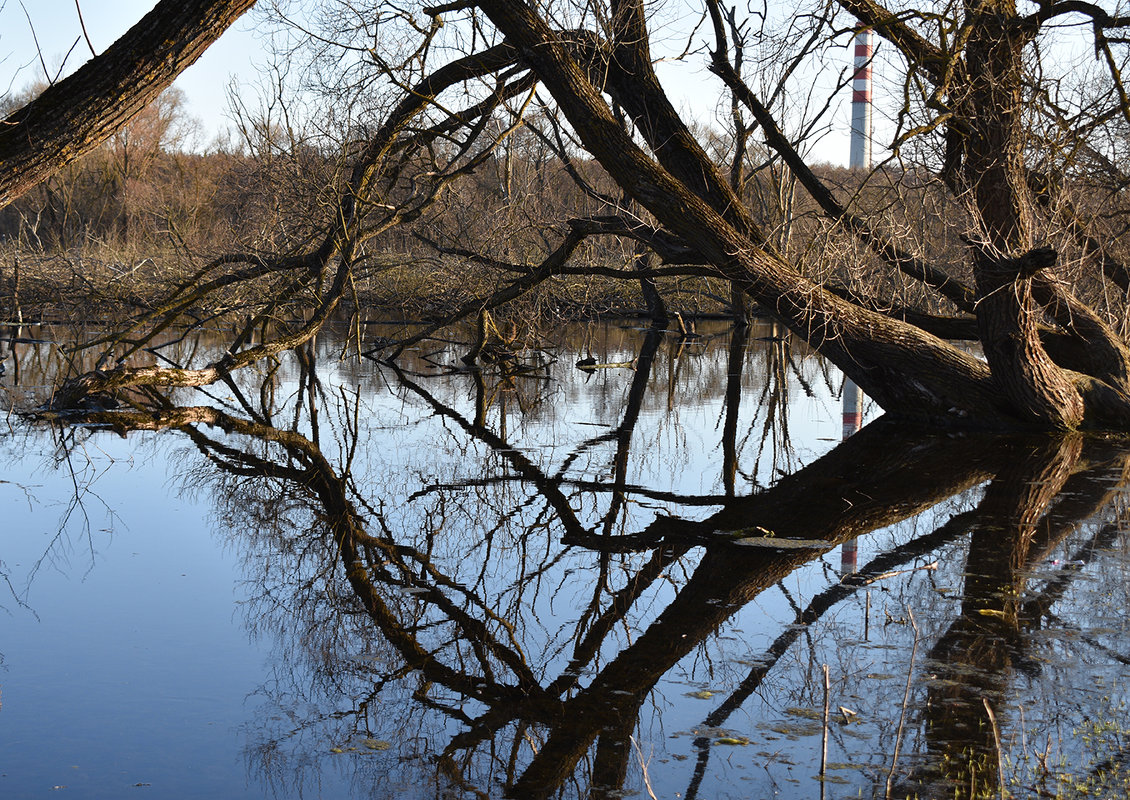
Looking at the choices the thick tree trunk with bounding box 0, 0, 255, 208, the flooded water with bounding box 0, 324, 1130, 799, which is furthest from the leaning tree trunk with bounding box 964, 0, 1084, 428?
the thick tree trunk with bounding box 0, 0, 255, 208

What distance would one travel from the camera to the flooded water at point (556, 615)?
3641 mm

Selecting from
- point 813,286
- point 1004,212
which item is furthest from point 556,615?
point 1004,212

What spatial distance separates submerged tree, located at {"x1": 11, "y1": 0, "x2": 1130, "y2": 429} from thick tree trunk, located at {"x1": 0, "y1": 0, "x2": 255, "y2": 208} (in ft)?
15.6

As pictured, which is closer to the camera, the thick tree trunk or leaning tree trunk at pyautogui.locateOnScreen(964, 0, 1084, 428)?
the thick tree trunk

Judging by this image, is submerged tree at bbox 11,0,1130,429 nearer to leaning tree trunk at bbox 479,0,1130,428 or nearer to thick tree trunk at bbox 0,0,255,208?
leaning tree trunk at bbox 479,0,1130,428

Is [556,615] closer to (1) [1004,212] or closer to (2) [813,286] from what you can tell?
(2) [813,286]

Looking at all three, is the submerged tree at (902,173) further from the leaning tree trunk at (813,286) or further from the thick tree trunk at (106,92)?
the thick tree trunk at (106,92)

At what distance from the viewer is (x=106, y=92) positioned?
458 centimetres

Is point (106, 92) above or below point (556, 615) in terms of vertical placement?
above

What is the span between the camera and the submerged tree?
992 cm

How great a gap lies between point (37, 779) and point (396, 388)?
1151 cm

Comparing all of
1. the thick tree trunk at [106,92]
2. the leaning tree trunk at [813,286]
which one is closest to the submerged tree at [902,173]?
the leaning tree trunk at [813,286]

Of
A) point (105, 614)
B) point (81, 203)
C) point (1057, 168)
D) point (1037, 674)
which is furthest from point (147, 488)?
point (81, 203)

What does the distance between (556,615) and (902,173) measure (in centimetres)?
657
